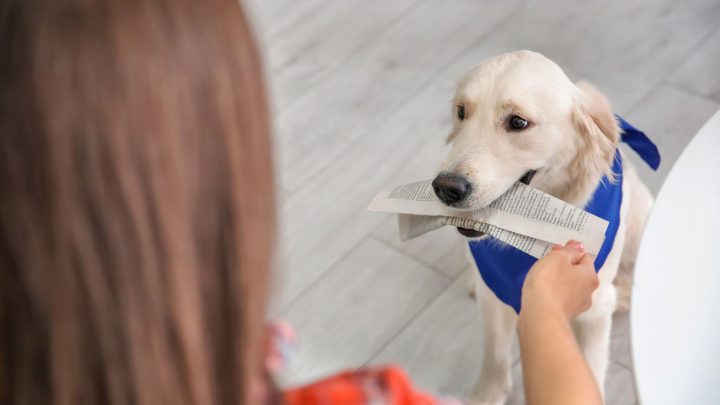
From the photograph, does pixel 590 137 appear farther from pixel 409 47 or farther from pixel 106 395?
pixel 409 47

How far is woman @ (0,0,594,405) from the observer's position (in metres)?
0.42

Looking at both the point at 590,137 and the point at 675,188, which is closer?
the point at 675,188

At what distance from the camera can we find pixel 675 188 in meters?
1.09

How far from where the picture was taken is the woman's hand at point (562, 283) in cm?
97

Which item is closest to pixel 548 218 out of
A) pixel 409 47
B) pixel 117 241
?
pixel 117 241

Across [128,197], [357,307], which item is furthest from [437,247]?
[128,197]

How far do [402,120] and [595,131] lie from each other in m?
0.94

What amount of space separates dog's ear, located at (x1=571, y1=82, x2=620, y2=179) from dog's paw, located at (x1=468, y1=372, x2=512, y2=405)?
48 cm

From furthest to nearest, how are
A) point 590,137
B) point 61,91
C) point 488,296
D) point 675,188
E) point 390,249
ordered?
point 390,249 < point 488,296 < point 590,137 < point 675,188 < point 61,91

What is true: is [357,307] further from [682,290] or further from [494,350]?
[682,290]

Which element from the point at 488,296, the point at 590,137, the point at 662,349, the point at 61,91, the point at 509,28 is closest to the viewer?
the point at 61,91

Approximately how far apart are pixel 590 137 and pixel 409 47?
1178mm

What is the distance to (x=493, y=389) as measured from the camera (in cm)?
152

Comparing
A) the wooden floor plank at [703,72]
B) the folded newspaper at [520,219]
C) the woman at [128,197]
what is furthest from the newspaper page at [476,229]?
the wooden floor plank at [703,72]
